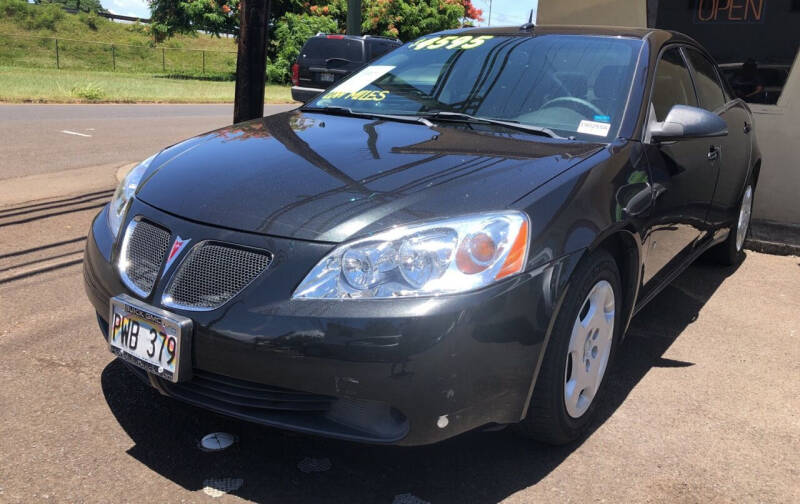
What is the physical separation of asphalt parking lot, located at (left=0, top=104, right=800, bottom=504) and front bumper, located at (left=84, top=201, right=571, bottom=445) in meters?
0.31

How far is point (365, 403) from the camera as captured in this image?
2.34 meters

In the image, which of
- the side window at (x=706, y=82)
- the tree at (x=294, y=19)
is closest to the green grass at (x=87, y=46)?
the tree at (x=294, y=19)

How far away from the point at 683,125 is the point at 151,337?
238 centimetres

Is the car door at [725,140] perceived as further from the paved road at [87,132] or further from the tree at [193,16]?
the tree at [193,16]

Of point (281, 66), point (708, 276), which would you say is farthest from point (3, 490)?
point (281, 66)

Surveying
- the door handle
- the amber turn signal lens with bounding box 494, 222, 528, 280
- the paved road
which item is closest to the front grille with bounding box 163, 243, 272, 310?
the amber turn signal lens with bounding box 494, 222, 528, 280

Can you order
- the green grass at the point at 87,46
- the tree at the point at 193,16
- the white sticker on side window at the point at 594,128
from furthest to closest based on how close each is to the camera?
1. the green grass at the point at 87,46
2. the tree at the point at 193,16
3. the white sticker on side window at the point at 594,128

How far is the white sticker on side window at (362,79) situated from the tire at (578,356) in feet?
6.00

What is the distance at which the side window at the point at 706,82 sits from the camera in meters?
4.41

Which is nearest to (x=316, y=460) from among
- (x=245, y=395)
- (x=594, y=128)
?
(x=245, y=395)

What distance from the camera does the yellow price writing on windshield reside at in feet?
13.3

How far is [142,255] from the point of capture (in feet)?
8.77

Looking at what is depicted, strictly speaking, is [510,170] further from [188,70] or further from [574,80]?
[188,70]

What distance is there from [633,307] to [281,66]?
110 feet
